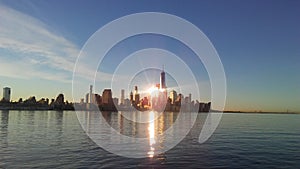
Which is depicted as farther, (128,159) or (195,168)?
(128,159)

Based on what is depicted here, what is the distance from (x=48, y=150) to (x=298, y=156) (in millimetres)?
49519

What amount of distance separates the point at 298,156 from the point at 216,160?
19.3 m

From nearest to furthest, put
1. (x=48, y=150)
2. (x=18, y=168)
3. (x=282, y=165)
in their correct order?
(x=18, y=168) → (x=282, y=165) → (x=48, y=150)

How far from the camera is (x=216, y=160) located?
49250 millimetres

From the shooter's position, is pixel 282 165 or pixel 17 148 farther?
pixel 17 148

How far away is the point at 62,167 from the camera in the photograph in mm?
40688

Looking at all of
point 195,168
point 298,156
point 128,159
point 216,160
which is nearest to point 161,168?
point 195,168

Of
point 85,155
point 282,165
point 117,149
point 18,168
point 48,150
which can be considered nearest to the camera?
point 18,168

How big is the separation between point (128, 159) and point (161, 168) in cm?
822

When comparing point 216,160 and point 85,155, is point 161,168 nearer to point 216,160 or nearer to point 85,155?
point 216,160

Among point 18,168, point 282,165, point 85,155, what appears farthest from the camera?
point 85,155

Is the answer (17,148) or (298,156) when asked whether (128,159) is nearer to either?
(17,148)

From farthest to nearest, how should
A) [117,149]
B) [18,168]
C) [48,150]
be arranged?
[117,149], [48,150], [18,168]

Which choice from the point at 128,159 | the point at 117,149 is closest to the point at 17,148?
the point at 117,149
